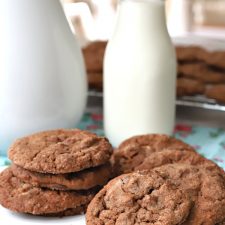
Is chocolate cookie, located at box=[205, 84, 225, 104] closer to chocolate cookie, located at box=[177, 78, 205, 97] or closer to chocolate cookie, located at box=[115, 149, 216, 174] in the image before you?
chocolate cookie, located at box=[177, 78, 205, 97]

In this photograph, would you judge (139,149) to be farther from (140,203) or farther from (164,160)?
(140,203)

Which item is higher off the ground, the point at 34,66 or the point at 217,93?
the point at 34,66

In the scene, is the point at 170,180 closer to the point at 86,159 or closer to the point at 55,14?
the point at 86,159

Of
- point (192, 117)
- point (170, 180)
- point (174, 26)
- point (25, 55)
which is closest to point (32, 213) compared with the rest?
point (170, 180)

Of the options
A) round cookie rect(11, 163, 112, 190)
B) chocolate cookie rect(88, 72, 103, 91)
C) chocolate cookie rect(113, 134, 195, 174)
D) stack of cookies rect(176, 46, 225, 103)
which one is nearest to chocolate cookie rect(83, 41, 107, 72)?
chocolate cookie rect(88, 72, 103, 91)

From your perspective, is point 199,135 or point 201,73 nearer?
point 199,135

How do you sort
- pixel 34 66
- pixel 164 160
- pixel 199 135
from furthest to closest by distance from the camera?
pixel 199 135, pixel 34 66, pixel 164 160

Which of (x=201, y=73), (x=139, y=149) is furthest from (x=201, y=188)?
(x=201, y=73)
